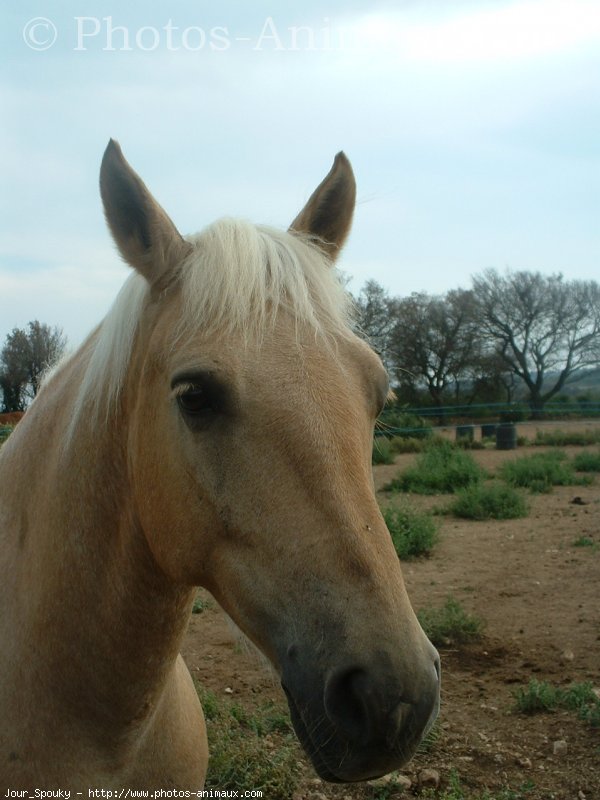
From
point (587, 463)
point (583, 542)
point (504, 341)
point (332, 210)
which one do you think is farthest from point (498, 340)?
point (332, 210)

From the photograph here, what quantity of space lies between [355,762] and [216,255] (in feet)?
4.60

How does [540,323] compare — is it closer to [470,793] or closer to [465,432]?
[465,432]

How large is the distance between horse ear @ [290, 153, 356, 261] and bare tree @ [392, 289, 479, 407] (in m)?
14.3

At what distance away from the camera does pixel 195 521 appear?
1.76 meters

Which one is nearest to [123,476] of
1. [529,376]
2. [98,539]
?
[98,539]

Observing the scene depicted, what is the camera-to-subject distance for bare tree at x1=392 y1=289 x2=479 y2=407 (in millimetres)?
19250

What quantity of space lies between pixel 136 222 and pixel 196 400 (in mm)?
685

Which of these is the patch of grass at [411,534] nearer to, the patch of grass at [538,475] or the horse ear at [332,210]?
the patch of grass at [538,475]

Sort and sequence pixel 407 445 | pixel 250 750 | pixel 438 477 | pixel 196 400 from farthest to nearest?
pixel 407 445 → pixel 438 477 → pixel 250 750 → pixel 196 400

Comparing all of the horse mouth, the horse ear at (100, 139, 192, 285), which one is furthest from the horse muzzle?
the horse ear at (100, 139, 192, 285)

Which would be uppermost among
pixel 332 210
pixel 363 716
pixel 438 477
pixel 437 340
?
pixel 437 340

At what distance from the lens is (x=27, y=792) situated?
1.88 meters

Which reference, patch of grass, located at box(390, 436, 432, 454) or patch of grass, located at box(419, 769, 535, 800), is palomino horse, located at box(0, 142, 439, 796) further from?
patch of grass, located at box(390, 436, 432, 454)

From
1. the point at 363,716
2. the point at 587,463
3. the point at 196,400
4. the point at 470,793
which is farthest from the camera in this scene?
the point at 587,463
